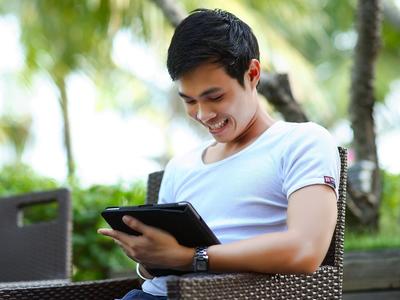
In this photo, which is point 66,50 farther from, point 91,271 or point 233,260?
point 233,260

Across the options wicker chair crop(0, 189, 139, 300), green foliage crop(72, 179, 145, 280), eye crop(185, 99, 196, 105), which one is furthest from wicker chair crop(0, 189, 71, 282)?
green foliage crop(72, 179, 145, 280)

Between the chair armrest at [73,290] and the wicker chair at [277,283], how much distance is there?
2.04ft

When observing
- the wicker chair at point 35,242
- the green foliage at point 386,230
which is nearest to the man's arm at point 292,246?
the wicker chair at point 35,242

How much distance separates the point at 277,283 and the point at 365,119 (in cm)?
283

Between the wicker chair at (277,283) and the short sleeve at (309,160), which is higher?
the short sleeve at (309,160)

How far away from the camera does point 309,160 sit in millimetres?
2143

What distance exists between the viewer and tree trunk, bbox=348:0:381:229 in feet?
Result: 15.0

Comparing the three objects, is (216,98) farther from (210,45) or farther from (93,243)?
(93,243)

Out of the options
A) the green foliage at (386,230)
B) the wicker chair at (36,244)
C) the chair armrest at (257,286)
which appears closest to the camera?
the chair armrest at (257,286)

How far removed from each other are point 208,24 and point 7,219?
58.8 inches

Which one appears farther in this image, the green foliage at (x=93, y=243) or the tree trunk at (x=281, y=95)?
the green foliage at (x=93, y=243)

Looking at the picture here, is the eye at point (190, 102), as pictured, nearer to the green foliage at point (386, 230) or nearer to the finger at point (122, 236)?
the finger at point (122, 236)


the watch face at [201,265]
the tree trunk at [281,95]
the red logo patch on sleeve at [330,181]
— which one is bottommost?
the watch face at [201,265]

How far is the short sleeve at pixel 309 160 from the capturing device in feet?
6.92
